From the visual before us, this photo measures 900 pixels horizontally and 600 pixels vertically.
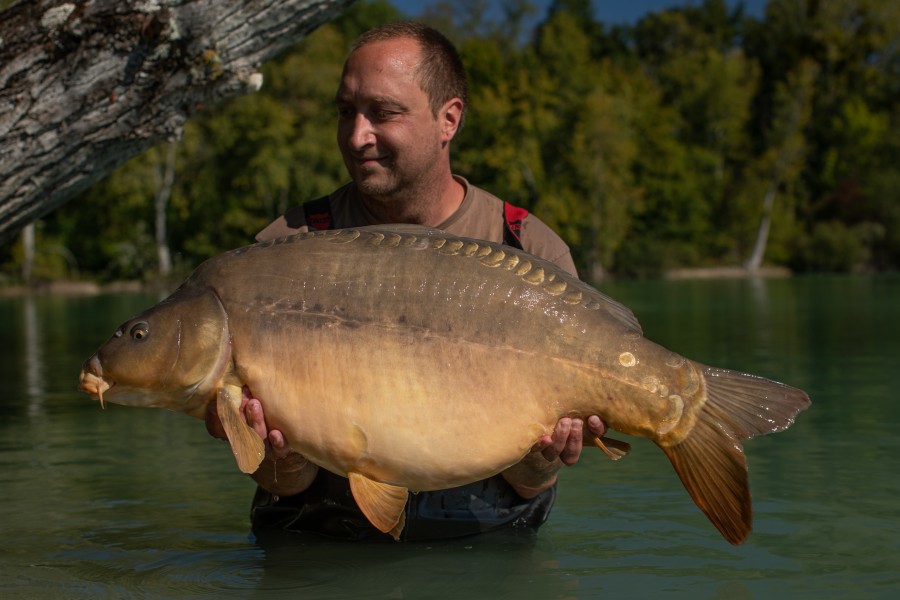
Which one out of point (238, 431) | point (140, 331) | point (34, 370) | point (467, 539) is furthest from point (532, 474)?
point (34, 370)

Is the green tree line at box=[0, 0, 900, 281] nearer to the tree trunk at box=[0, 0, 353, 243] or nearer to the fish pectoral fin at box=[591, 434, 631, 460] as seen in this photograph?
the tree trunk at box=[0, 0, 353, 243]

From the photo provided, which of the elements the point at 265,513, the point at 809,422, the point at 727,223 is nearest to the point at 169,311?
the point at 265,513

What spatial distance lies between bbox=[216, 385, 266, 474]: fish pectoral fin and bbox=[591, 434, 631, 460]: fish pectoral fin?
3.56ft

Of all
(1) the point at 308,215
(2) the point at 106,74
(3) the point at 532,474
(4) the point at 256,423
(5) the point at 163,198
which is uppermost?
(2) the point at 106,74

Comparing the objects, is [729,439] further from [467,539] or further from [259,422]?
[467,539]

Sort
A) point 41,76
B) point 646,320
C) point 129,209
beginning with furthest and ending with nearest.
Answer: point 129,209, point 646,320, point 41,76

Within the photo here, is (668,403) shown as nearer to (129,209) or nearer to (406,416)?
(406,416)

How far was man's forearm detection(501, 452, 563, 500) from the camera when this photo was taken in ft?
14.3

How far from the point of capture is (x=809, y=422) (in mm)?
7945

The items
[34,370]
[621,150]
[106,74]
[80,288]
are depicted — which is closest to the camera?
[106,74]

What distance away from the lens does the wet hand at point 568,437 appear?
3650 mm

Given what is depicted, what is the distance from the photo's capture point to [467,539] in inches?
188

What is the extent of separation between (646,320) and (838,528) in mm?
14216

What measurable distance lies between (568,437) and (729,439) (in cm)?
52
